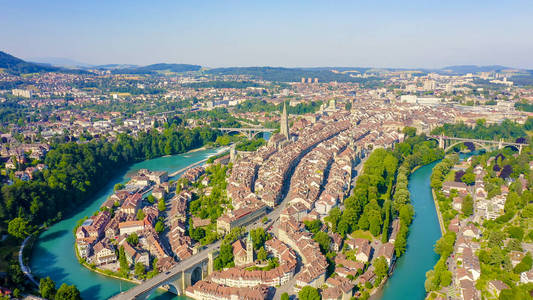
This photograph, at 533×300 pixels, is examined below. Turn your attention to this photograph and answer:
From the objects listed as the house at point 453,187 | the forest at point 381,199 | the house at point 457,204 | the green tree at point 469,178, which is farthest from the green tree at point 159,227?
the green tree at point 469,178

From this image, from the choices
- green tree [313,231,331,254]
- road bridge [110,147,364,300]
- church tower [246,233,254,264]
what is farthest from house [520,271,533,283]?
road bridge [110,147,364,300]

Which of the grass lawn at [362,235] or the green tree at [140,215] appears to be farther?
the green tree at [140,215]

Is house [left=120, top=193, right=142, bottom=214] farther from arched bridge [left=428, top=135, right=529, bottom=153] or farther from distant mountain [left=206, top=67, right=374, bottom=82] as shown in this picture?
distant mountain [left=206, top=67, right=374, bottom=82]

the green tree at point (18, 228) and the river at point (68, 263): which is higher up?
the green tree at point (18, 228)

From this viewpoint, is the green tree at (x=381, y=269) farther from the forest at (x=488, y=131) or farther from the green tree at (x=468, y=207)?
the forest at (x=488, y=131)

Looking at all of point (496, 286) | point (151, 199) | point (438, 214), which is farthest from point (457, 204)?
point (151, 199)

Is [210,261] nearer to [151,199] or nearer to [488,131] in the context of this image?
[151,199]
